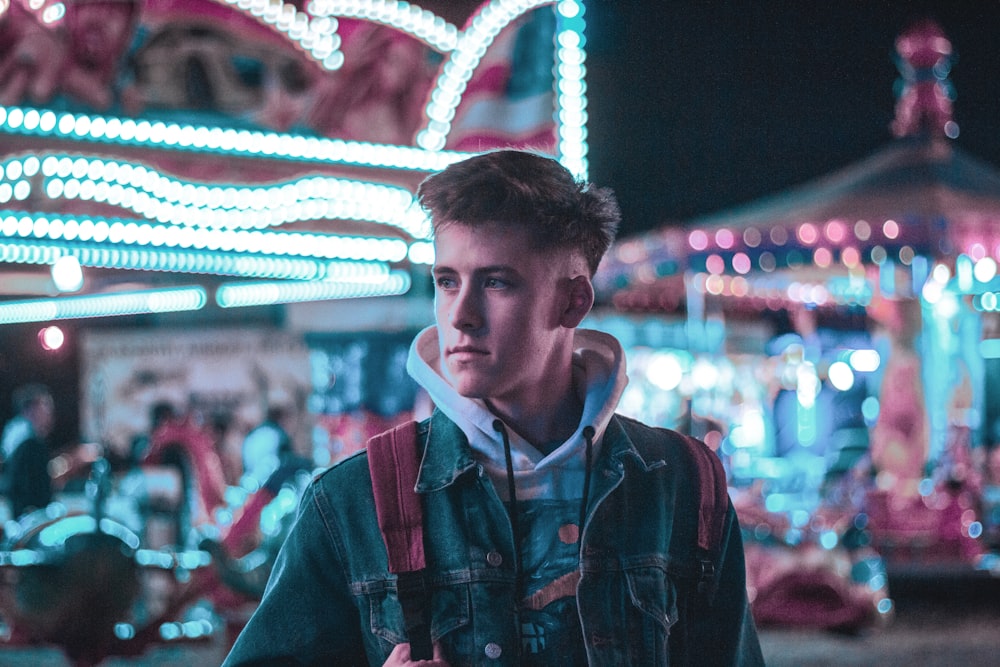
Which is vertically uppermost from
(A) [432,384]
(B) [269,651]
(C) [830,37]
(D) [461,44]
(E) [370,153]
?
(C) [830,37]

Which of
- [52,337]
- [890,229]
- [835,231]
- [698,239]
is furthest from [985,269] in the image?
[52,337]

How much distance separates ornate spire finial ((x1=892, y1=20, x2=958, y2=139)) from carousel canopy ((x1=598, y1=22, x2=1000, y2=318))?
0.01 metres

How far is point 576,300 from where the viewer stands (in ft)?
7.33

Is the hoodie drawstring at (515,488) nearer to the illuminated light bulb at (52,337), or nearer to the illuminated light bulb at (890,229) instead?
the illuminated light bulb at (890,229)

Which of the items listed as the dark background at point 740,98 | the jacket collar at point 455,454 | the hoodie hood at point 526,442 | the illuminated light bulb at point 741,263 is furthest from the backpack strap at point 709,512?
the dark background at point 740,98

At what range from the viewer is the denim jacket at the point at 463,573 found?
2.06 m

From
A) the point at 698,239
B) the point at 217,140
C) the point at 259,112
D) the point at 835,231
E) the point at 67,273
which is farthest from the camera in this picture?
the point at 698,239

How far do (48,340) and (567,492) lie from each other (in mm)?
20183

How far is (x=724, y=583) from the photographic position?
2.32m

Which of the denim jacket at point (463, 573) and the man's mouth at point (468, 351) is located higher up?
the man's mouth at point (468, 351)

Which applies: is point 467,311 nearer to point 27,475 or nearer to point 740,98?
point 27,475

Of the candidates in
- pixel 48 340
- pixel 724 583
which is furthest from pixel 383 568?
pixel 48 340

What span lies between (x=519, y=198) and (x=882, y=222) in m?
9.96

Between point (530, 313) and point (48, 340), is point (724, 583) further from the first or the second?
point (48, 340)
